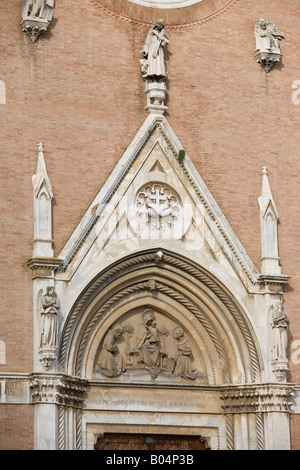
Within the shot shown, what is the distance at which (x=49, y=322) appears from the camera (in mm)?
18781

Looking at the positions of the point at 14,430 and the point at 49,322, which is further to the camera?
the point at 49,322

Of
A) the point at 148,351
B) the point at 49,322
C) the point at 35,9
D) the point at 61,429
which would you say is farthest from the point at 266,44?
the point at 61,429

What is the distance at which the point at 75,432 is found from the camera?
1911 cm

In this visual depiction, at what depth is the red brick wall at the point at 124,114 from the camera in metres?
19.5

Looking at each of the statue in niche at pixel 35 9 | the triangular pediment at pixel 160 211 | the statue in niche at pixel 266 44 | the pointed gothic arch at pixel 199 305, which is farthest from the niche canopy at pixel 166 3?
the pointed gothic arch at pixel 199 305

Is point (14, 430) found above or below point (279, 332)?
below

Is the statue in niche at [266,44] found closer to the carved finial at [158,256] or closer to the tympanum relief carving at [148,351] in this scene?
the carved finial at [158,256]

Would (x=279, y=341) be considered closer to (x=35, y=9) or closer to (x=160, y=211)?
(x=160, y=211)

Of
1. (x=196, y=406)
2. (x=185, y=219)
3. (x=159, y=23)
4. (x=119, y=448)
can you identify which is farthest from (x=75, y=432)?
(x=159, y=23)

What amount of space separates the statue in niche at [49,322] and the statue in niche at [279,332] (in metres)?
3.88

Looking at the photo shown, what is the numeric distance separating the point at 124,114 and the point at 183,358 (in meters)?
4.22

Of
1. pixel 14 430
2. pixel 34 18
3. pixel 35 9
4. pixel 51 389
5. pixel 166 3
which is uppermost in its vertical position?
pixel 166 3

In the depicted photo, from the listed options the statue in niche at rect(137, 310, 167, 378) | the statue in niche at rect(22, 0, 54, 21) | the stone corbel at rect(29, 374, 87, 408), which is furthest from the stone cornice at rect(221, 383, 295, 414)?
→ the statue in niche at rect(22, 0, 54, 21)
